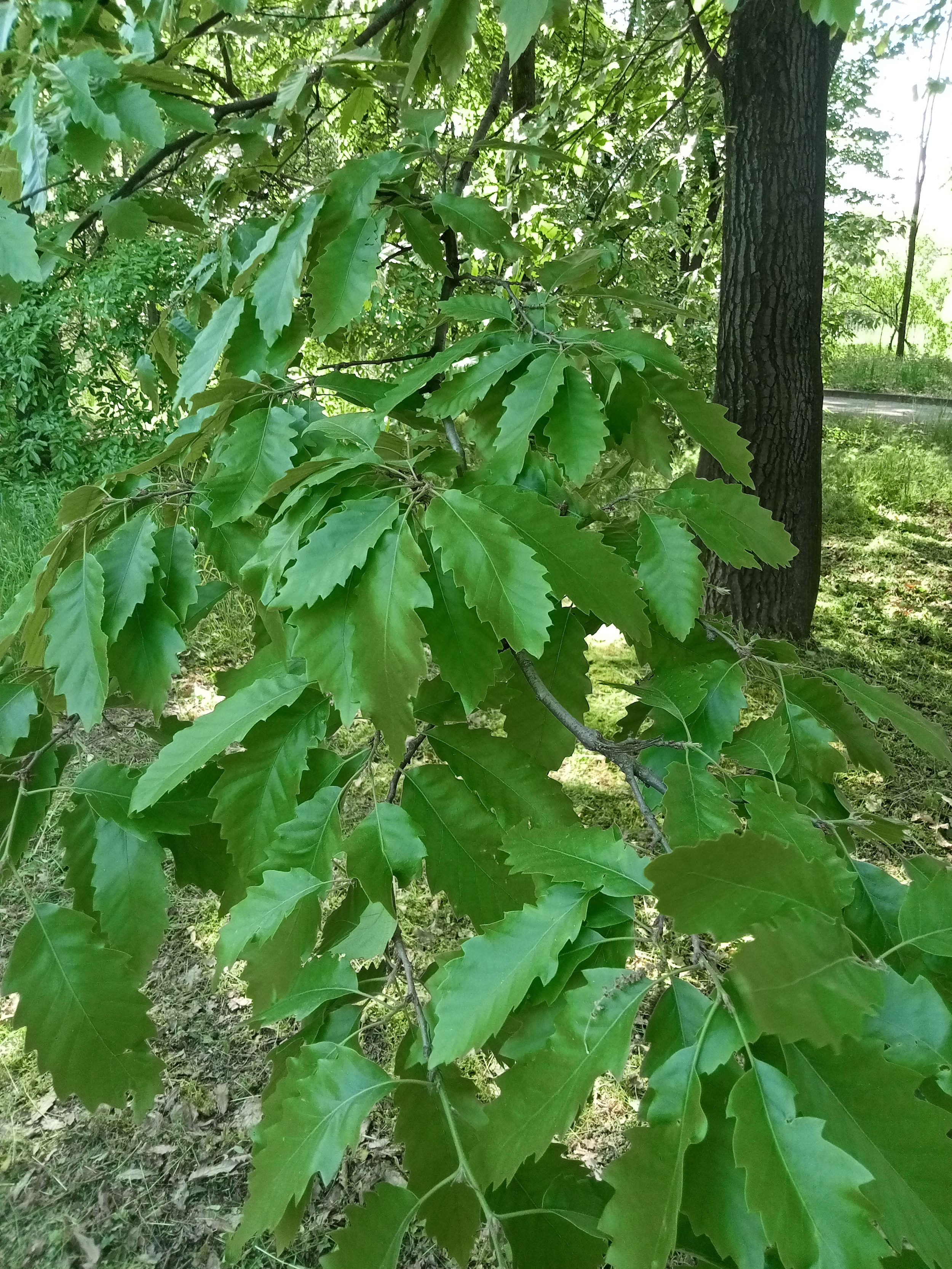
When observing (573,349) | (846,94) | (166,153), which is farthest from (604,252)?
(846,94)

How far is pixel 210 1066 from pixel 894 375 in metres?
14.4

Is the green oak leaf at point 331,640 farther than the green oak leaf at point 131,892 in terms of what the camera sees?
No

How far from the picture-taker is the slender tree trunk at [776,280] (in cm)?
326

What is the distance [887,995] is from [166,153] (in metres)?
1.61

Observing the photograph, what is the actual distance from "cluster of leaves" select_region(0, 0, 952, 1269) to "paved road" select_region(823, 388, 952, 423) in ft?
26.7

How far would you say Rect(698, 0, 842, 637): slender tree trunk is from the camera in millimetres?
3258

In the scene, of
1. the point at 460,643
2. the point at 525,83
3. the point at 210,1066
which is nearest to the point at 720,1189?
the point at 460,643

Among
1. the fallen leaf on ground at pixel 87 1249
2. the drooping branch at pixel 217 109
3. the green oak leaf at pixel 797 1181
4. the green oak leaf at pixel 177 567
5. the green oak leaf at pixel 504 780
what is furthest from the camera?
the fallen leaf on ground at pixel 87 1249

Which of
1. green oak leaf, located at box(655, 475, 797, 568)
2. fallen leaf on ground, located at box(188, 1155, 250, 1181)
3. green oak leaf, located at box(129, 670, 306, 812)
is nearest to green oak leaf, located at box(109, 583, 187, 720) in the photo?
green oak leaf, located at box(129, 670, 306, 812)

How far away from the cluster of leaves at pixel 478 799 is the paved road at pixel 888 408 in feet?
26.7

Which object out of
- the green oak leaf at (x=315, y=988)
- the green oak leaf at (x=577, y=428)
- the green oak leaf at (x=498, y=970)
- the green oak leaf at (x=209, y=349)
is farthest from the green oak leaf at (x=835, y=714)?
the green oak leaf at (x=209, y=349)

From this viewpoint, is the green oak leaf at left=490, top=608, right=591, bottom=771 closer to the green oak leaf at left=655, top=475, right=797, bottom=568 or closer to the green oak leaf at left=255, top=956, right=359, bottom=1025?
the green oak leaf at left=655, top=475, right=797, bottom=568

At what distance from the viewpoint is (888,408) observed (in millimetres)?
10977

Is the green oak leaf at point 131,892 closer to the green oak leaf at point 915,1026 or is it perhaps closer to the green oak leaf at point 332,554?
the green oak leaf at point 332,554
